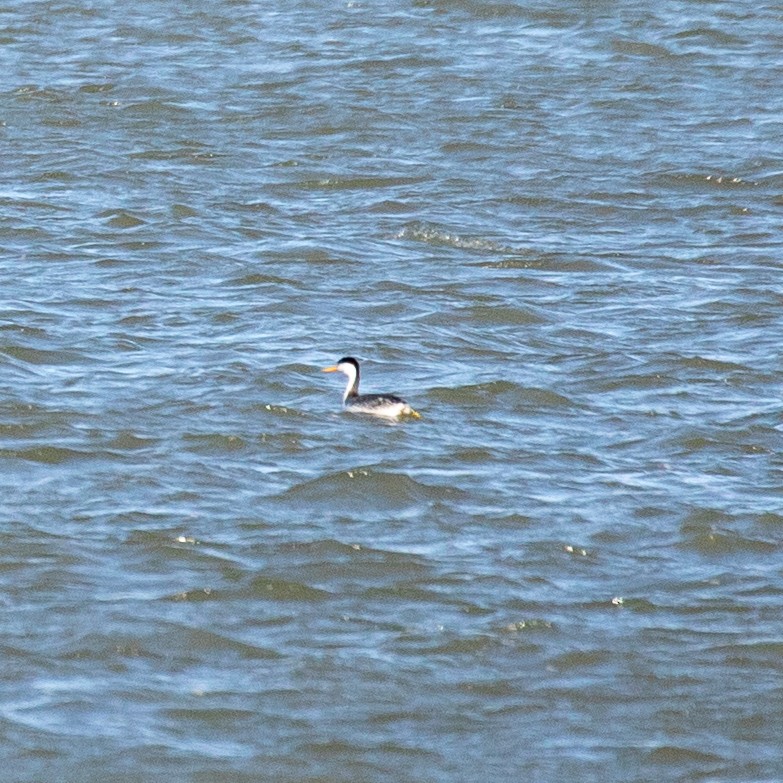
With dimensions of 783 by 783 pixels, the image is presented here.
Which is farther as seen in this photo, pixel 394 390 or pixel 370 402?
pixel 394 390

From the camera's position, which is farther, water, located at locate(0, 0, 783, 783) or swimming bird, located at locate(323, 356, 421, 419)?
swimming bird, located at locate(323, 356, 421, 419)

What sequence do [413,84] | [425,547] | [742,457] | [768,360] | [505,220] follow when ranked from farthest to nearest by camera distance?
1. [413,84]
2. [505,220]
3. [768,360]
4. [742,457]
5. [425,547]

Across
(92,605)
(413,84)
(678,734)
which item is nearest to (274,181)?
(413,84)

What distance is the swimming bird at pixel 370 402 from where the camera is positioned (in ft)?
41.4

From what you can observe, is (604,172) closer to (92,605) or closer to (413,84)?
(413,84)

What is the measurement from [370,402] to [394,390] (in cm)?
105

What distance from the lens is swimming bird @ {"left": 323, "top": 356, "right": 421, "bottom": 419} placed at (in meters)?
12.6

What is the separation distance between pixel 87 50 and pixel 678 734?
1653 cm

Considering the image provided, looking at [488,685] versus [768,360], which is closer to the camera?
[488,685]

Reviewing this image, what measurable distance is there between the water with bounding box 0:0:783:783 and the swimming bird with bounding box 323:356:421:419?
0.17 meters

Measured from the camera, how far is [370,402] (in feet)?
41.3

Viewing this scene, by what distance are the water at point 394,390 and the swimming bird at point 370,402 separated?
0.56 feet

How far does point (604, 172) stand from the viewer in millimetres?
19031

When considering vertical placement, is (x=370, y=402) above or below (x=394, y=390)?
above
